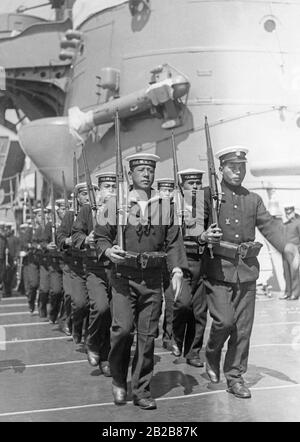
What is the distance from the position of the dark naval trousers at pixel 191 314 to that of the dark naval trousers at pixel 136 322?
1321 millimetres

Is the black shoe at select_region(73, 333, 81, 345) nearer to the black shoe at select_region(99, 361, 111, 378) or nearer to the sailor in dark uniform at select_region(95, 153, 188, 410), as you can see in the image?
the black shoe at select_region(99, 361, 111, 378)

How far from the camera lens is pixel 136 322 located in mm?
4070

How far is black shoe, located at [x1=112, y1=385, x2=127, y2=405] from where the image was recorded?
12.9 feet

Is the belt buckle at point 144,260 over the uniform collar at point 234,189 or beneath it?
beneath

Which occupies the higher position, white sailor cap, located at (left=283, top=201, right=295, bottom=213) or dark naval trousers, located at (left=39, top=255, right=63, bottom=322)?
white sailor cap, located at (left=283, top=201, right=295, bottom=213)

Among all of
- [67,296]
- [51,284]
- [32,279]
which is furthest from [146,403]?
[32,279]

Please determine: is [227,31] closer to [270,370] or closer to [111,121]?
[111,121]

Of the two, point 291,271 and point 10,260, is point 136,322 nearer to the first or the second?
point 291,271

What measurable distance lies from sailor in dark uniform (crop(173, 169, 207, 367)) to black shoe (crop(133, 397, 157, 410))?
54.2 inches

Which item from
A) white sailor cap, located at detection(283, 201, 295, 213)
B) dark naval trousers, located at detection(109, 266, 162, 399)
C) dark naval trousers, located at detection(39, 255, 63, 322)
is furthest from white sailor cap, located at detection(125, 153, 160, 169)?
white sailor cap, located at detection(283, 201, 295, 213)

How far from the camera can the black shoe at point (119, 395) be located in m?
3.92

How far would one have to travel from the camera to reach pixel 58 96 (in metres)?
18.7

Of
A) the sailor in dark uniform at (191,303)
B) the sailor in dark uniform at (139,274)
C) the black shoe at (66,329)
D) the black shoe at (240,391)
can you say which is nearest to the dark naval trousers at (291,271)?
the black shoe at (66,329)

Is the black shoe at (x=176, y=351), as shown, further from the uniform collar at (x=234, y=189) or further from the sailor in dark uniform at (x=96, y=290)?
the uniform collar at (x=234, y=189)
